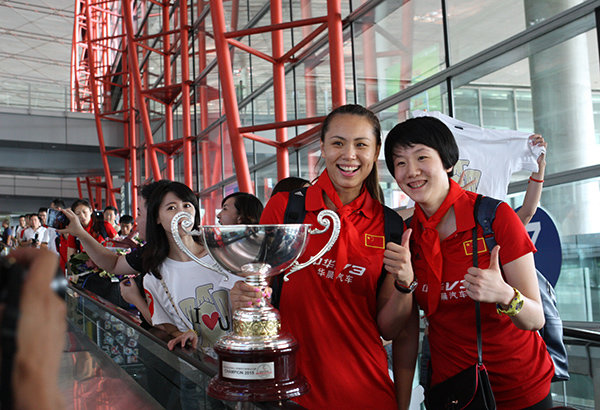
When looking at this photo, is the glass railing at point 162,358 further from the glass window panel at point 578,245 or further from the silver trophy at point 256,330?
the glass window panel at point 578,245

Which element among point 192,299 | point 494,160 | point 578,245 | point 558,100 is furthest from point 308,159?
point 192,299

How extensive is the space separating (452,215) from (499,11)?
446 centimetres

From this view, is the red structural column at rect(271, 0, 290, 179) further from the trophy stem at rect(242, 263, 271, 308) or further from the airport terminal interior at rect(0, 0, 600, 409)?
the trophy stem at rect(242, 263, 271, 308)

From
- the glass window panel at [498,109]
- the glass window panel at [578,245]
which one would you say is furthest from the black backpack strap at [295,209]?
the glass window panel at [498,109]

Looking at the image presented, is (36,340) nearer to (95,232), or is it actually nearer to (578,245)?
(578,245)

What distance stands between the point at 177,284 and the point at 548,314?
1504 mm

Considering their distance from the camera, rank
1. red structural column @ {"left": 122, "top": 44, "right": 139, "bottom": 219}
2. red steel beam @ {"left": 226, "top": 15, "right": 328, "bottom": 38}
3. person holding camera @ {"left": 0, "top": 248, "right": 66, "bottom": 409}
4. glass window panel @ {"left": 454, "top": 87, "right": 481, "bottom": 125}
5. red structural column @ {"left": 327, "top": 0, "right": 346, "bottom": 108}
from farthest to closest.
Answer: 1. red structural column @ {"left": 122, "top": 44, "right": 139, "bottom": 219}
2. red steel beam @ {"left": 226, "top": 15, "right": 328, "bottom": 38}
3. red structural column @ {"left": 327, "top": 0, "right": 346, "bottom": 108}
4. glass window panel @ {"left": 454, "top": 87, "right": 481, "bottom": 125}
5. person holding camera @ {"left": 0, "top": 248, "right": 66, "bottom": 409}

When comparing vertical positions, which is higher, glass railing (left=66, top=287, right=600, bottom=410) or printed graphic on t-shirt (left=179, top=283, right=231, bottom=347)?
printed graphic on t-shirt (left=179, top=283, right=231, bottom=347)

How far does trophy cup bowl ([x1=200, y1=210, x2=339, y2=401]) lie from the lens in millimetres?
1200

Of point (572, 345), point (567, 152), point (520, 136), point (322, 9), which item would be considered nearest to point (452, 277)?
point (572, 345)

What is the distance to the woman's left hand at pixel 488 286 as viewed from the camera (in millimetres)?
1402

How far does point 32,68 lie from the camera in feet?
118

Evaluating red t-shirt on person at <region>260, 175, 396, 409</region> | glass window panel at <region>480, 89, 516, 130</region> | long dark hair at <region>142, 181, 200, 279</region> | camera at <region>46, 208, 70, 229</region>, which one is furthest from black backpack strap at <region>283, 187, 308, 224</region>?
glass window panel at <region>480, 89, 516, 130</region>

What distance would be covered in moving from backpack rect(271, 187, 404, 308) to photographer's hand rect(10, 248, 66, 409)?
1.34m
